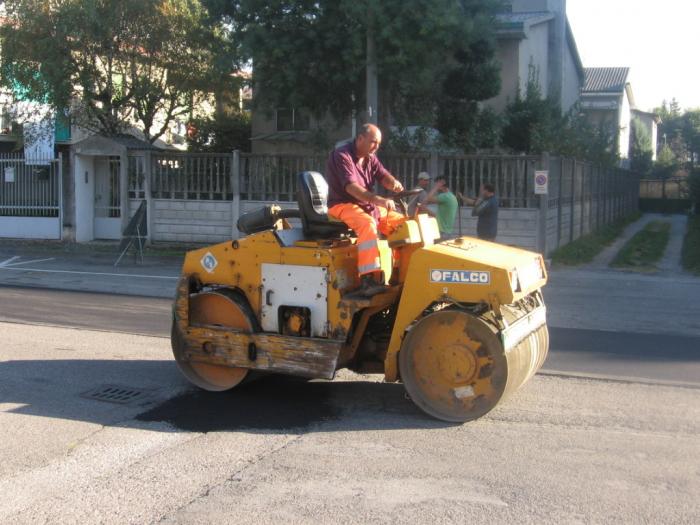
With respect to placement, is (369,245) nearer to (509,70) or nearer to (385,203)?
(385,203)

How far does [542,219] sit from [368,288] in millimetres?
11587

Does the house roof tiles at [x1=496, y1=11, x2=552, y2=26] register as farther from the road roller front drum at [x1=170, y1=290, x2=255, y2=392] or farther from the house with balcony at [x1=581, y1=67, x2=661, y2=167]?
the road roller front drum at [x1=170, y1=290, x2=255, y2=392]

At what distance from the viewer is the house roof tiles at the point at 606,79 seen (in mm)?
49781

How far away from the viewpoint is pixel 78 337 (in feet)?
31.2

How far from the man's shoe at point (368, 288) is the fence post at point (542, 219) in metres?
11.5

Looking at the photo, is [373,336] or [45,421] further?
[373,336]

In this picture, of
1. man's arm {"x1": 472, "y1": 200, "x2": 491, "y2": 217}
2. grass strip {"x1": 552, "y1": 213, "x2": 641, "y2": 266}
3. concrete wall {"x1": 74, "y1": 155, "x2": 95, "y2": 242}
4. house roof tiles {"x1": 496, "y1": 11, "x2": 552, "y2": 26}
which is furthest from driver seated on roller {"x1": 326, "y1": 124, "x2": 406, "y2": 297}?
house roof tiles {"x1": 496, "y1": 11, "x2": 552, "y2": 26}

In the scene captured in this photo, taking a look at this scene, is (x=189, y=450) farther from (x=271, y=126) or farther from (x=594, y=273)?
(x=271, y=126)

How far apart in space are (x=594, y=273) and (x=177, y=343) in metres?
11.1

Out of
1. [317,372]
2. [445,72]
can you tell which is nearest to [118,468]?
[317,372]

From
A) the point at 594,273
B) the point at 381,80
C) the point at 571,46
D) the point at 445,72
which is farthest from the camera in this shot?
the point at 571,46

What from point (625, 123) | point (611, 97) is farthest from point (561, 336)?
point (625, 123)

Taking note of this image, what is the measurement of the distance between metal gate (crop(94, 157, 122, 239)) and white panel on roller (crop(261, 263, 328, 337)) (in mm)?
15293

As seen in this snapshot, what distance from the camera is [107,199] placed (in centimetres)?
2141
